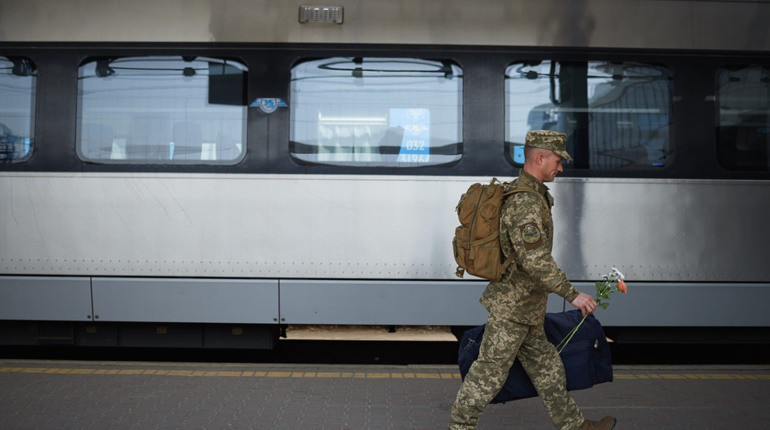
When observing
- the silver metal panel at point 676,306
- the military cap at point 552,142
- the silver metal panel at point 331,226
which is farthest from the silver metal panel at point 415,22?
the military cap at point 552,142

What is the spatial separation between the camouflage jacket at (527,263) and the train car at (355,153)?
2266 millimetres

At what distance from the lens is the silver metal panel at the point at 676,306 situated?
21.2ft

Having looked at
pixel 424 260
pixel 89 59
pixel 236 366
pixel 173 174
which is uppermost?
pixel 89 59

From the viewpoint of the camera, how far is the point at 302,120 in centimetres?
654

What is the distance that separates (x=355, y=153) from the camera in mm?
6516

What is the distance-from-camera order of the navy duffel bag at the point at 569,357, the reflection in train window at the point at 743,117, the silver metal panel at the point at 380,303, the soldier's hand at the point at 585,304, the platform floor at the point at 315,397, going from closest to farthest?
the soldier's hand at the point at 585,304 < the navy duffel bag at the point at 569,357 < the platform floor at the point at 315,397 < the silver metal panel at the point at 380,303 < the reflection in train window at the point at 743,117

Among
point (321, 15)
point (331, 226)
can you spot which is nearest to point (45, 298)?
point (331, 226)

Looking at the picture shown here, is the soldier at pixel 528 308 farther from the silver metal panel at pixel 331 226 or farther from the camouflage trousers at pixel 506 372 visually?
the silver metal panel at pixel 331 226

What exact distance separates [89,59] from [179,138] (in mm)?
1016

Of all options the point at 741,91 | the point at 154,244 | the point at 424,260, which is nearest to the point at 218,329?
the point at 154,244

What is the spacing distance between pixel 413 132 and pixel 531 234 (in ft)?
9.09

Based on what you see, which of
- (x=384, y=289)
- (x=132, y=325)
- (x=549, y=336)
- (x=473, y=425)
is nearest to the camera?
(x=473, y=425)

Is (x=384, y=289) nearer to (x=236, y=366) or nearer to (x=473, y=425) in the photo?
(x=236, y=366)

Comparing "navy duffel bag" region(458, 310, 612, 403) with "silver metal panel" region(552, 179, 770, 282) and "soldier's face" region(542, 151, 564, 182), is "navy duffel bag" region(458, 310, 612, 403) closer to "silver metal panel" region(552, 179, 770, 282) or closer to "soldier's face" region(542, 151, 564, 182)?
"soldier's face" region(542, 151, 564, 182)
